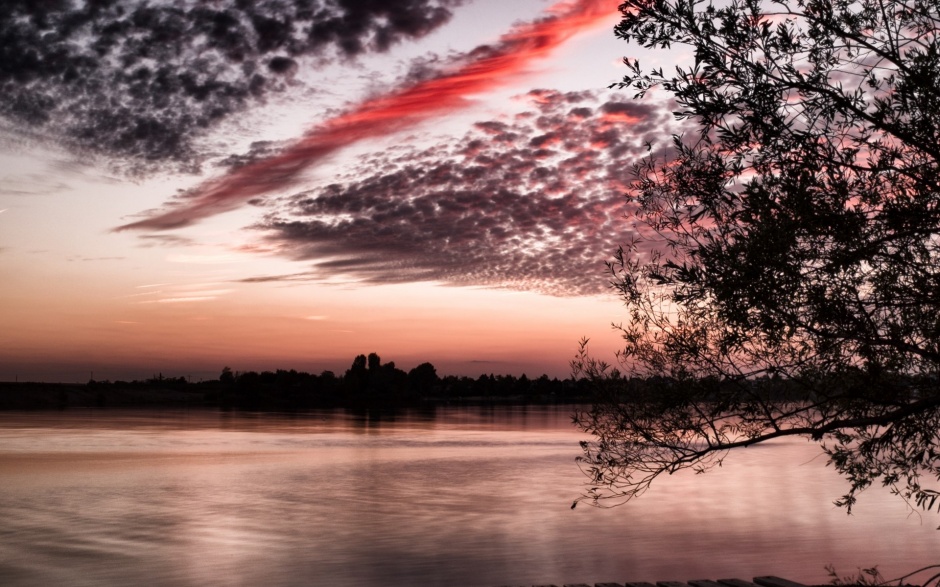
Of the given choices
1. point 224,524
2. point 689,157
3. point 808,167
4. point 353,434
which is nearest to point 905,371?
point 808,167

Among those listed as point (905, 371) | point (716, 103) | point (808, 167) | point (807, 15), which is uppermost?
point (807, 15)

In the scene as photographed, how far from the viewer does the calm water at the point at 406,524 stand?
2681 centimetres

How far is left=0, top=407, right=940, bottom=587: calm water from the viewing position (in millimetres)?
26812

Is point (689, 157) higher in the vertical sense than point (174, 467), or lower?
higher

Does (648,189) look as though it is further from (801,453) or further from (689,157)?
(801,453)

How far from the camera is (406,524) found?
3528 cm

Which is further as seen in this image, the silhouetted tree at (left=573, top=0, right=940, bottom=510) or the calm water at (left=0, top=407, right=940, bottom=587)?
the calm water at (left=0, top=407, right=940, bottom=587)

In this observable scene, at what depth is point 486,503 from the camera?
40719mm

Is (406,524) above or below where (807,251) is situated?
below

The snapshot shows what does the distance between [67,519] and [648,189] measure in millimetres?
30344

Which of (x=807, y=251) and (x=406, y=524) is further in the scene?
(x=406, y=524)

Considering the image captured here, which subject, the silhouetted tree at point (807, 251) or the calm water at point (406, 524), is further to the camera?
the calm water at point (406, 524)

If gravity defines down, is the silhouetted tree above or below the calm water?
above

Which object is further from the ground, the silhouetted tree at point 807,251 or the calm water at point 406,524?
the silhouetted tree at point 807,251
